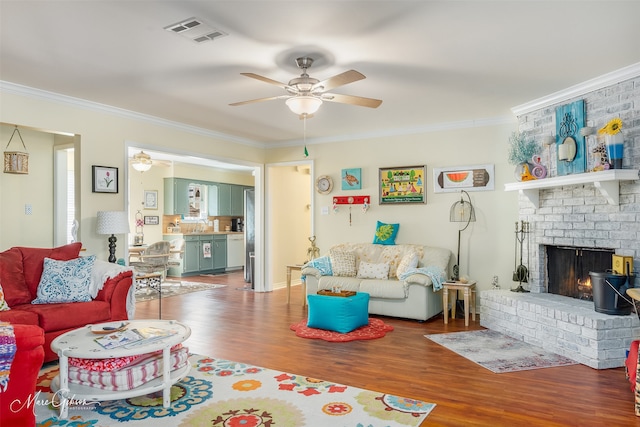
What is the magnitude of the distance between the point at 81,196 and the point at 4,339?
2.91m

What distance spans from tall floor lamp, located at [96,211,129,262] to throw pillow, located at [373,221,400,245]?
3.38 metres

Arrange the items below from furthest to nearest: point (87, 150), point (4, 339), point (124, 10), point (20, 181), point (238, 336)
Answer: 1. point (20, 181)
2. point (87, 150)
3. point (238, 336)
4. point (124, 10)
5. point (4, 339)

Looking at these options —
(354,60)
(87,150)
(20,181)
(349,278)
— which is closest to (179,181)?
(20,181)

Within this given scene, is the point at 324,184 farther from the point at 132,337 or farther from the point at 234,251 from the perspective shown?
the point at 234,251

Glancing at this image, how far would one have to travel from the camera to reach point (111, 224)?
15.9 feet

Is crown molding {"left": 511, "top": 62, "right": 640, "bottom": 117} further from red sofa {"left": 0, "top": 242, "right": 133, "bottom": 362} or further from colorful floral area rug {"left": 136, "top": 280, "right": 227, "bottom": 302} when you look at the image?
colorful floral area rug {"left": 136, "top": 280, "right": 227, "bottom": 302}

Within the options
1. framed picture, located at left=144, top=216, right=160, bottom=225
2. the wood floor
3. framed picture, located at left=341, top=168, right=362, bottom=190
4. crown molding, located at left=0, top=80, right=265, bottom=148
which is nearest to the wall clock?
framed picture, located at left=341, top=168, right=362, bottom=190

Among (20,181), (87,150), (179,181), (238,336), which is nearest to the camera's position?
(238,336)

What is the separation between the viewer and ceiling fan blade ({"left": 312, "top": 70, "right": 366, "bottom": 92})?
3141 mm

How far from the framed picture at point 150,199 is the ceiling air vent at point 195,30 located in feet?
23.2

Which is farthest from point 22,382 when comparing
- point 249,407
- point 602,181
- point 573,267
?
point 573,267

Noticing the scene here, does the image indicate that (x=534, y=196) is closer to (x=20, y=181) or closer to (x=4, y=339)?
(x=4, y=339)

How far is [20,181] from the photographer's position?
18.7ft

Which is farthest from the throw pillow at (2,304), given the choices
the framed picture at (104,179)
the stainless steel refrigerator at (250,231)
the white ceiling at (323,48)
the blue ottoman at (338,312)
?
the stainless steel refrigerator at (250,231)
